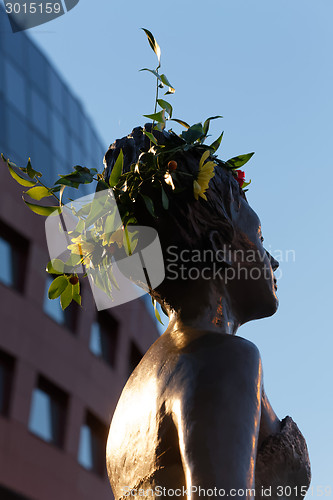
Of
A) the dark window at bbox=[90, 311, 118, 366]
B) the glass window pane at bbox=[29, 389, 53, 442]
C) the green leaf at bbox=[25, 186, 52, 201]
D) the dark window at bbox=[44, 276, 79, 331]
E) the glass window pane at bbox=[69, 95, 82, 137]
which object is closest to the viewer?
the green leaf at bbox=[25, 186, 52, 201]

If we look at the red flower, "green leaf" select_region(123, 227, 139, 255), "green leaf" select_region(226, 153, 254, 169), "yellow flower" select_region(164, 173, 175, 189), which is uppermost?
"yellow flower" select_region(164, 173, 175, 189)

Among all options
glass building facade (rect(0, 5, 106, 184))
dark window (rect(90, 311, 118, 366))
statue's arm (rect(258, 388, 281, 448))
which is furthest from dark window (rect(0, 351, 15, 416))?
statue's arm (rect(258, 388, 281, 448))

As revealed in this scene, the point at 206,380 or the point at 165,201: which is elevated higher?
the point at 165,201

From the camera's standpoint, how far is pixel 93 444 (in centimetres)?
2650

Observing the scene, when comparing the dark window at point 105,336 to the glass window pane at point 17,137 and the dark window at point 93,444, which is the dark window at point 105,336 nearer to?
the dark window at point 93,444

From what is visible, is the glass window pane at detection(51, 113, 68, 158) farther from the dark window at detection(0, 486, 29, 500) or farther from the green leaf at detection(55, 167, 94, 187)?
the green leaf at detection(55, 167, 94, 187)

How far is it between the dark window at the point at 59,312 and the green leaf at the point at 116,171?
72.8ft

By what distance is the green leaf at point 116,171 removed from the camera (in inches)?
126

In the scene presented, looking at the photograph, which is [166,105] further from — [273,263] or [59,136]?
[59,136]

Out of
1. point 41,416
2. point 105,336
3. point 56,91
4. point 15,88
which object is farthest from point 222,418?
point 56,91

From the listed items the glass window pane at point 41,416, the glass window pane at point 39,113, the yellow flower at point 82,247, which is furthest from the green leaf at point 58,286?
the glass window pane at point 39,113

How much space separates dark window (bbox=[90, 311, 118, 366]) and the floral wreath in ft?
81.2

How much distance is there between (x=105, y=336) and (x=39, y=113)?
9128mm

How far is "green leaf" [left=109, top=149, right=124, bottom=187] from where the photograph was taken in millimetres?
3211
